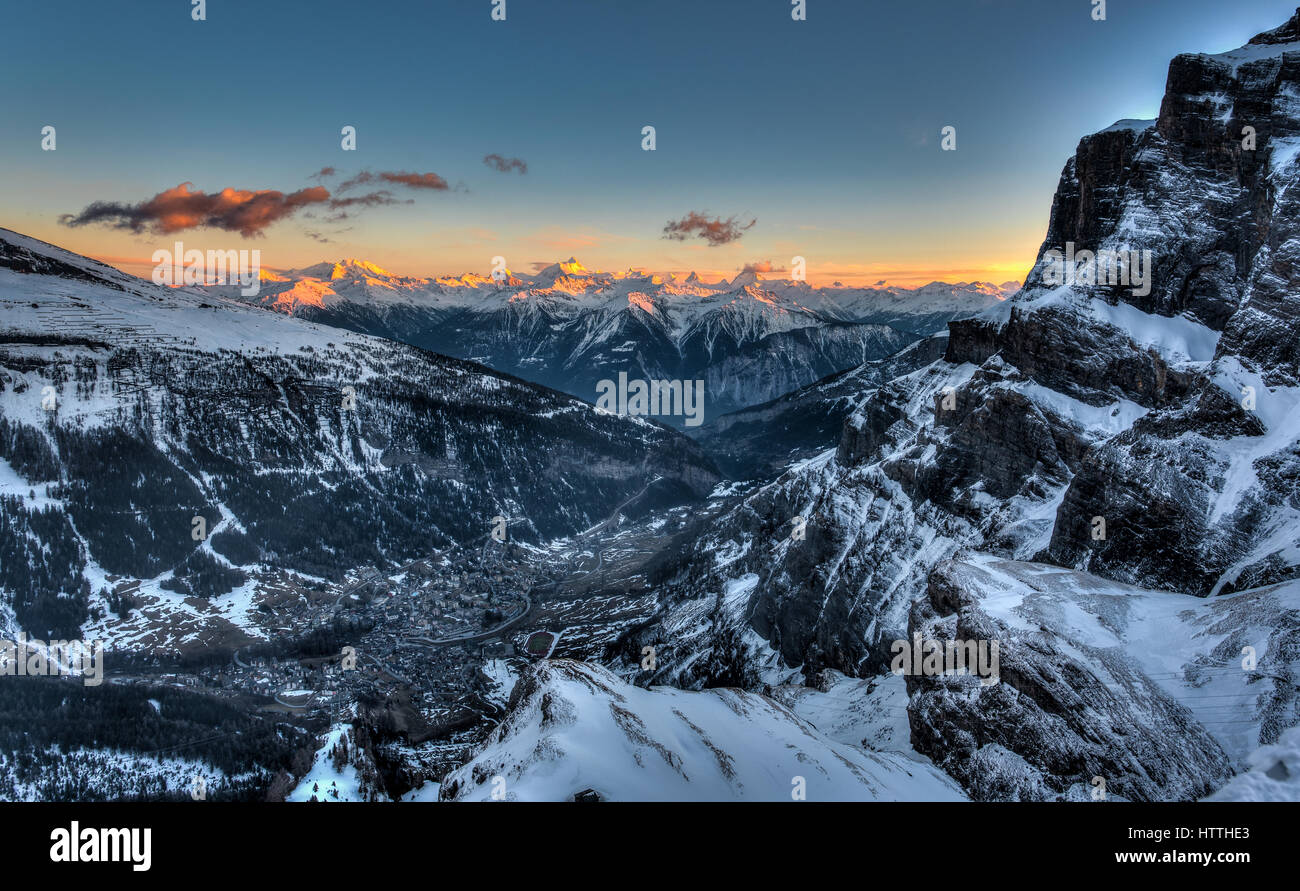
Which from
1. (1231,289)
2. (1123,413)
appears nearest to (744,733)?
(1123,413)

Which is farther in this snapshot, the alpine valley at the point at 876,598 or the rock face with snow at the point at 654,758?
the alpine valley at the point at 876,598

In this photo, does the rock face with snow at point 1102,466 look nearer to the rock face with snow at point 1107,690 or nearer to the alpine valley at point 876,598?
the rock face with snow at point 1107,690

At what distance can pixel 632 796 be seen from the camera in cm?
3628

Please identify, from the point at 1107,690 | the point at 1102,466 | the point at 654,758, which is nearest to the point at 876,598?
the point at 1102,466

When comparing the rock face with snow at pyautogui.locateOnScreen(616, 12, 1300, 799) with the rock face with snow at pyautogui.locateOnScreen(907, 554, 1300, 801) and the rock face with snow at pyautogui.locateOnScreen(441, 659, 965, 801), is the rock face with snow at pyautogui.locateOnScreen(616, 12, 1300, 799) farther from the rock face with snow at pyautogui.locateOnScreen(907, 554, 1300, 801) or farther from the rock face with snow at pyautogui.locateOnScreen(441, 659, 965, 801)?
the rock face with snow at pyautogui.locateOnScreen(441, 659, 965, 801)

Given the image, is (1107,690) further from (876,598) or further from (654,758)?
(876,598)

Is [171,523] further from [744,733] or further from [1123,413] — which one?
[1123,413]

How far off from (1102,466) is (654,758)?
152 ft

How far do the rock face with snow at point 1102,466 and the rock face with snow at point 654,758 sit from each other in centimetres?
690

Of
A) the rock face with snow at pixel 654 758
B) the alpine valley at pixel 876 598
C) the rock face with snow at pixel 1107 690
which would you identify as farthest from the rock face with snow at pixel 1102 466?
the rock face with snow at pixel 654 758

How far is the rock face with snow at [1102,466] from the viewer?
4044 centimetres

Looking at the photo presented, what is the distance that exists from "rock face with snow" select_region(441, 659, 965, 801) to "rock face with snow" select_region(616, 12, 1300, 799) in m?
6.90

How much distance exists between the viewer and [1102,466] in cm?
5919
